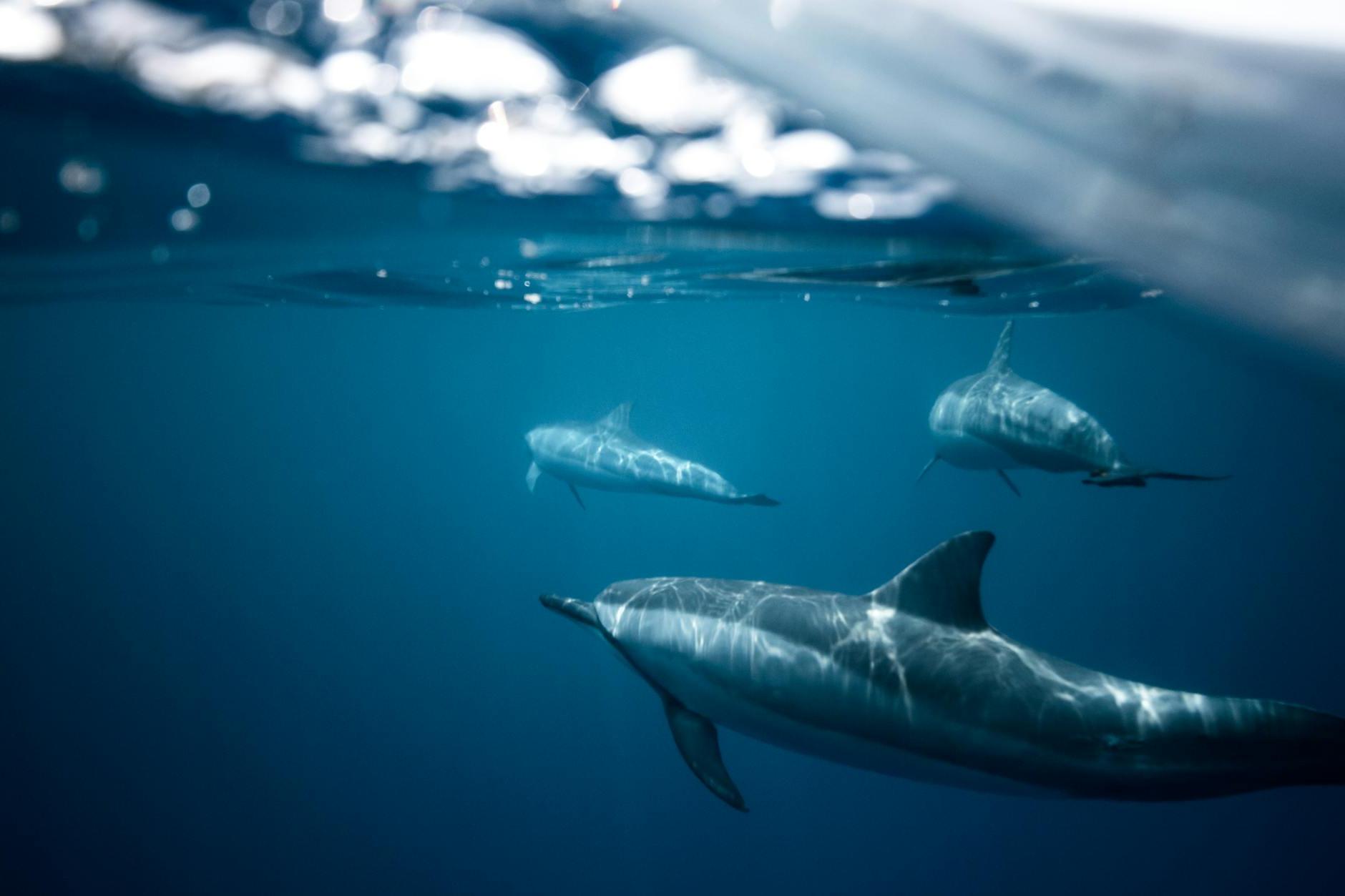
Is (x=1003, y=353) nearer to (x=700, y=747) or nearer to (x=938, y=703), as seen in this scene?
(x=938, y=703)

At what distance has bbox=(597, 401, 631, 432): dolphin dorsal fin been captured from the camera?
16359 millimetres

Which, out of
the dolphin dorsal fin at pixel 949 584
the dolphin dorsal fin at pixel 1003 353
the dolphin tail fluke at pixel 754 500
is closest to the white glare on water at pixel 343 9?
the dolphin dorsal fin at pixel 949 584

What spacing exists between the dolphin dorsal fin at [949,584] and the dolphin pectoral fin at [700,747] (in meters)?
2.13

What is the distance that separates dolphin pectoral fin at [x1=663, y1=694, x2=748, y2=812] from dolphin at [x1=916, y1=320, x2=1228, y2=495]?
17.1 feet

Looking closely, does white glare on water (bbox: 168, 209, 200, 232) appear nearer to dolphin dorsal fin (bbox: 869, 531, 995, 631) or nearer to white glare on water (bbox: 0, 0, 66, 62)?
white glare on water (bbox: 0, 0, 66, 62)

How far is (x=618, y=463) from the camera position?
49.5 feet

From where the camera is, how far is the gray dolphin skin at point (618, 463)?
13.8 meters

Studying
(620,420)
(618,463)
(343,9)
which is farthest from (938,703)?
(620,420)

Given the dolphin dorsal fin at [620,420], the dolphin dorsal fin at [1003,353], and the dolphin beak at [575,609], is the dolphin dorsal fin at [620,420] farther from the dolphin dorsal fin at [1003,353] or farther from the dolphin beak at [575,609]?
the dolphin beak at [575,609]

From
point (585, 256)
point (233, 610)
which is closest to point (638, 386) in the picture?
point (233, 610)

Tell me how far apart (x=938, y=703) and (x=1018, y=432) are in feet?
19.1

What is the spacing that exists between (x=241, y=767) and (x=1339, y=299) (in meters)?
29.3

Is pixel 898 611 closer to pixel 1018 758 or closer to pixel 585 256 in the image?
pixel 1018 758

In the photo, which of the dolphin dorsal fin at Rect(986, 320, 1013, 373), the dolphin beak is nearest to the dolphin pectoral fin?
the dolphin beak
